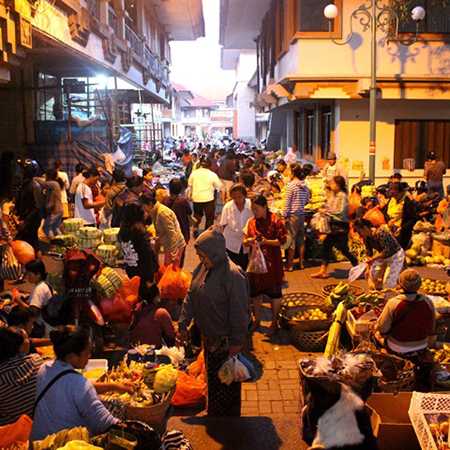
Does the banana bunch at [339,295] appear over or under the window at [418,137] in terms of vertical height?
under

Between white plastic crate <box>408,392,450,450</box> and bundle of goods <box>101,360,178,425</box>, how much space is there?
73.3 inches

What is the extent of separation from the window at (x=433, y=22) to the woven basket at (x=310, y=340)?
465 inches

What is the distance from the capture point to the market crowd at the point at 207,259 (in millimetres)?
4434

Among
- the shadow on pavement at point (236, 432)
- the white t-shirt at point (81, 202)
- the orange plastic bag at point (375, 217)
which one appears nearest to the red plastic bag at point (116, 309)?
the shadow on pavement at point (236, 432)

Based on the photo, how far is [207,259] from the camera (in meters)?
5.36

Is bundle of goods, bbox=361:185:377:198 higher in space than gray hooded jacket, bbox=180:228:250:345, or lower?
higher

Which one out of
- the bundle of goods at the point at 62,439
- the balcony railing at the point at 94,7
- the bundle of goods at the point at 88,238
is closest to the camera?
the bundle of goods at the point at 62,439

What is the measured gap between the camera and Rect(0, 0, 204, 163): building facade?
10.1m

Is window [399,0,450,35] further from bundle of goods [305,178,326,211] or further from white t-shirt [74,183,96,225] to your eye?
white t-shirt [74,183,96,225]

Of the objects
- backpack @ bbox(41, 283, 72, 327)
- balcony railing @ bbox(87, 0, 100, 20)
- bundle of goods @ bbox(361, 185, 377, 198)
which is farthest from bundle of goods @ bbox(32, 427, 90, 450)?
balcony railing @ bbox(87, 0, 100, 20)

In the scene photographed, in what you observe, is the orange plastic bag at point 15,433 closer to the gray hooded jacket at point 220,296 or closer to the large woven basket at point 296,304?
the gray hooded jacket at point 220,296

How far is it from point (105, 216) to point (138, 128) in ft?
55.6

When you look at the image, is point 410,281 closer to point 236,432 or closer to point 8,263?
point 236,432

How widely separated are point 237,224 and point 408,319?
10.5 feet
